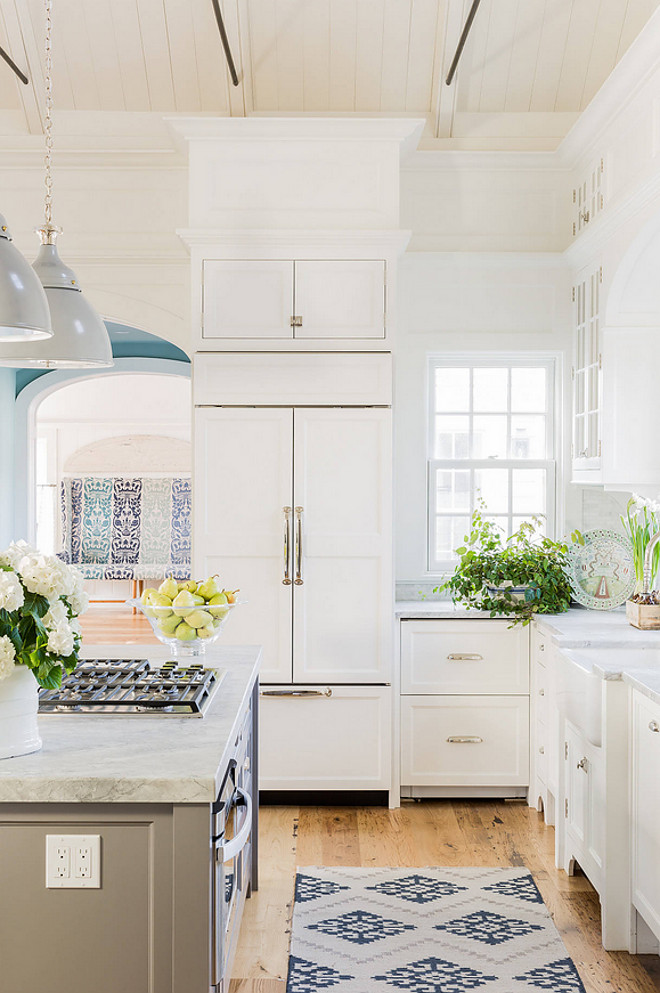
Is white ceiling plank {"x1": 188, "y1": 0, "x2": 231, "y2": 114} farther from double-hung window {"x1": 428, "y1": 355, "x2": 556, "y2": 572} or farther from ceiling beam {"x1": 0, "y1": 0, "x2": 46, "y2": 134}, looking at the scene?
double-hung window {"x1": 428, "y1": 355, "x2": 556, "y2": 572}

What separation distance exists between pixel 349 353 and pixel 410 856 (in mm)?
2206

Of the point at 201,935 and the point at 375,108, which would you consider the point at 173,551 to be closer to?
the point at 375,108

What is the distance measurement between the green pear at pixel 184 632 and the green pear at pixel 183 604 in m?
0.05

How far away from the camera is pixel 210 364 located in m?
4.07

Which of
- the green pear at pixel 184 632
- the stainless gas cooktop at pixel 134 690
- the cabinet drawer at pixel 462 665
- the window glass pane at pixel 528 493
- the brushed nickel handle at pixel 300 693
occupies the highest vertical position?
the window glass pane at pixel 528 493

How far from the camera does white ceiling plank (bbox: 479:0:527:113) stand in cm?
427

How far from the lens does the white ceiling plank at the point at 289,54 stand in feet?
14.1

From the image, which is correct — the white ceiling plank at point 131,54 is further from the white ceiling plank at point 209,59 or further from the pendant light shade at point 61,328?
the pendant light shade at point 61,328

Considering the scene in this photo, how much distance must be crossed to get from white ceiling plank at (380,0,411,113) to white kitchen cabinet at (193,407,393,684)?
1783mm

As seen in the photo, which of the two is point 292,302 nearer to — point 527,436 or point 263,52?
point 263,52

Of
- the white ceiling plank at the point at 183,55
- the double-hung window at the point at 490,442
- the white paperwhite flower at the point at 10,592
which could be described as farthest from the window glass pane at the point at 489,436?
the white paperwhite flower at the point at 10,592

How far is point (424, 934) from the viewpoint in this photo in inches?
116

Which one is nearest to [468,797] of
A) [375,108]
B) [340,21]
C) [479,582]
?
[479,582]

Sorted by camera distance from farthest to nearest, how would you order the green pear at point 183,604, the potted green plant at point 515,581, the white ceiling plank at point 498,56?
the white ceiling plank at point 498,56 → the potted green plant at point 515,581 → the green pear at point 183,604
